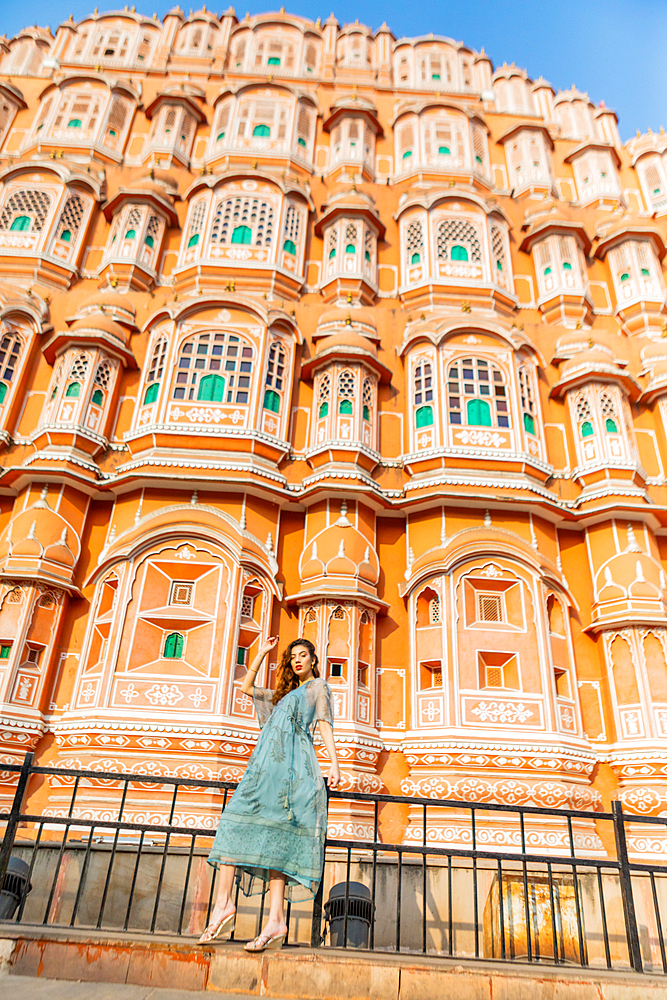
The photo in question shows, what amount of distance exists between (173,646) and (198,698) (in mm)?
1096

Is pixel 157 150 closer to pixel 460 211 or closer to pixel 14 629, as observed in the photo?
pixel 460 211

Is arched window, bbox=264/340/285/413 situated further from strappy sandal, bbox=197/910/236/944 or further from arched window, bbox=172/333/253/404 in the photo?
strappy sandal, bbox=197/910/236/944

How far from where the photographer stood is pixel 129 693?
37.6 feet

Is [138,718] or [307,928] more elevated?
[138,718]

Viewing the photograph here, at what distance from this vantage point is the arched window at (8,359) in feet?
48.9

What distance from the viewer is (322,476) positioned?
13.4 meters

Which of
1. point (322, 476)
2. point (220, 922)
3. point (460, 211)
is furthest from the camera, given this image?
point (460, 211)

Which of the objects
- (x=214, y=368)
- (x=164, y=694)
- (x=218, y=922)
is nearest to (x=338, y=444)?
(x=214, y=368)

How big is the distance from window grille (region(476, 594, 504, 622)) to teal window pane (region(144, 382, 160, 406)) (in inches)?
308

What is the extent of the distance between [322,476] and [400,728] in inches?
191

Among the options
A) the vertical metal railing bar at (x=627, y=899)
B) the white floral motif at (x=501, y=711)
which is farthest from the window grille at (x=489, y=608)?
the vertical metal railing bar at (x=627, y=899)

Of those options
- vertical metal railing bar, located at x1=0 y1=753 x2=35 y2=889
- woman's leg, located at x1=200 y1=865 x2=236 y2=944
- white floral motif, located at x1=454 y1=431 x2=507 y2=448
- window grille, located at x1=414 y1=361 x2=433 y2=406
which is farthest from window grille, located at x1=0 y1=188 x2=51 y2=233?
woman's leg, located at x1=200 y1=865 x2=236 y2=944

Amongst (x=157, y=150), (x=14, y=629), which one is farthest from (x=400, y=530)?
(x=157, y=150)

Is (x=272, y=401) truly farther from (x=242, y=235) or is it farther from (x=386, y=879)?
(x=386, y=879)
